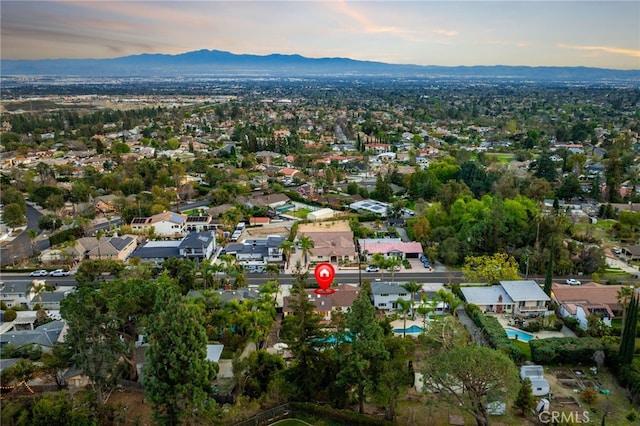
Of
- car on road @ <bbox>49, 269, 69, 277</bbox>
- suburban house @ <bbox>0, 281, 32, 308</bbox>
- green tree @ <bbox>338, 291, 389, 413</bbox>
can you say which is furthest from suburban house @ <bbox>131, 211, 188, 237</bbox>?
green tree @ <bbox>338, 291, 389, 413</bbox>

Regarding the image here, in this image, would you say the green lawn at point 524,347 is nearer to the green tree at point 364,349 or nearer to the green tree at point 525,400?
the green tree at point 525,400

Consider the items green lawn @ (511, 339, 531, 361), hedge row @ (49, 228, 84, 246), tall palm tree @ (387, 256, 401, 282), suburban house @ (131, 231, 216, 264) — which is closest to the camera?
green lawn @ (511, 339, 531, 361)

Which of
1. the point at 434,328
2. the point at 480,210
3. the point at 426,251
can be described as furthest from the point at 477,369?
the point at 480,210

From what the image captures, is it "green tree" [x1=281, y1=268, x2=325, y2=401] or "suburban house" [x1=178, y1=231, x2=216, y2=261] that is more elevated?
"green tree" [x1=281, y1=268, x2=325, y2=401]

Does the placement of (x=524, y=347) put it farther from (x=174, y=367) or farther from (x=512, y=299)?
(x=174, y=367)

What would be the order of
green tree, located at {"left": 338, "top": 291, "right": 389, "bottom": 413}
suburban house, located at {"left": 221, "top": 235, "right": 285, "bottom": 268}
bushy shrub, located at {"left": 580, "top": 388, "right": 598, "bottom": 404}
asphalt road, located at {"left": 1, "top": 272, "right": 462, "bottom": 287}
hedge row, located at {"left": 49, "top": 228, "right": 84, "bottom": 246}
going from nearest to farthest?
green tree, located at {"left": 338, "top": 291, "right": 389, "bottom": 413} < bushy shrub, located at {"left": 580, "top": 388, "right": 598, "bottom": 404} < asphalt road, located at {"left": 1, "top": 272, "right": 462, "bottom": 287} < suburban house, located at {"left": 221, "top": 235, "right": 285, "bottom": 268} < hedge row, located at {"left": 49, "top": 228, "right": 84, "bottom": 246}

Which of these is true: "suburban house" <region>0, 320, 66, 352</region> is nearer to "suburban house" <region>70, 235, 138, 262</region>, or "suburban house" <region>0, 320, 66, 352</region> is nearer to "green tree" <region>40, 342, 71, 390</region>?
"green tree" <region>40, 342, 71, 390</region>

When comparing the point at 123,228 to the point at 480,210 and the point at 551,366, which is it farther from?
the point at 551,366

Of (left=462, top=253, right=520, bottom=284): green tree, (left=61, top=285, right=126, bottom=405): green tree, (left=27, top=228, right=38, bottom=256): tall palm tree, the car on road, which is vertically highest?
(left=61, top=285, right=126, bottom=405): green tree
